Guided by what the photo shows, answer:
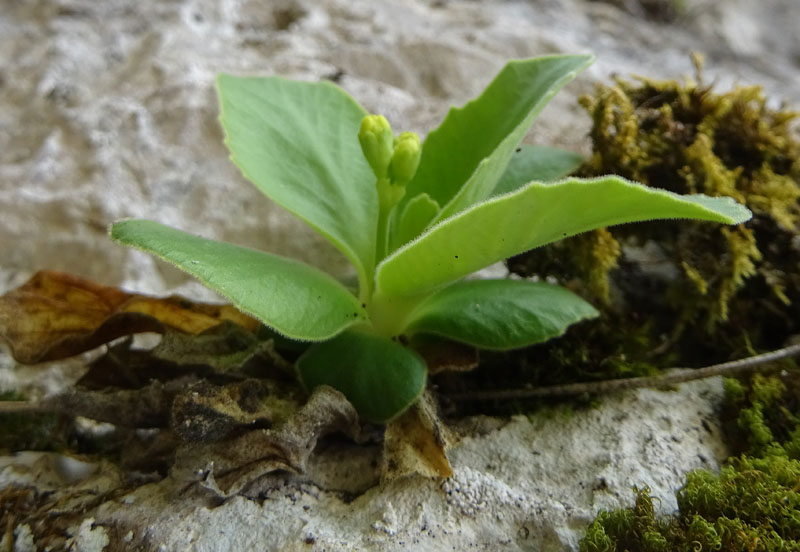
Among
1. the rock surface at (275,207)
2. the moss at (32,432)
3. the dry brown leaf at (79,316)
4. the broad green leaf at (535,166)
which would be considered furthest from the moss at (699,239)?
the moss at (32,432)

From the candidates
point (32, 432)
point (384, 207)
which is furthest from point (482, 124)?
point (32, 432)

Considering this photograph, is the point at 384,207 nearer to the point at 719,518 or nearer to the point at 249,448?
the point at 249,448

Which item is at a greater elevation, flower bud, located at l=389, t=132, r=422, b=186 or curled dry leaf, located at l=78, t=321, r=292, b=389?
flower bud, located at l=389, t=132, r=422, b=186

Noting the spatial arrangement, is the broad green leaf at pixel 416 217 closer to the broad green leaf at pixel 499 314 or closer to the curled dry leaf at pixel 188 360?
the broad green leaf at pixel 499 314

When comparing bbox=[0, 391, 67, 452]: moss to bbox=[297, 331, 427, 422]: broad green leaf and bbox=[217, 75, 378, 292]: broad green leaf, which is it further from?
bbox=[217, 75, 378, 292]: broad green leaf

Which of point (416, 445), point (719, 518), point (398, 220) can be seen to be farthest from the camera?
point (398, 220)

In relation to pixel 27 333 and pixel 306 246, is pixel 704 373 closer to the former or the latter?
pixel 306 246

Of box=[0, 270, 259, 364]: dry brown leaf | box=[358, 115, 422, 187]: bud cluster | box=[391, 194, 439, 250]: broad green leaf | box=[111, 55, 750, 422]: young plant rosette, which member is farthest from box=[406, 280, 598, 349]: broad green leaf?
box=[0, 270, 259, 364]: dry brown leaf
